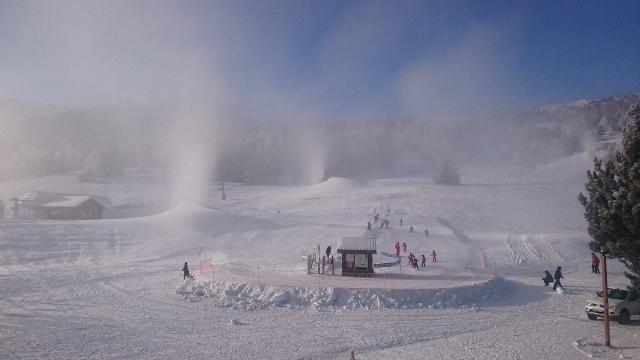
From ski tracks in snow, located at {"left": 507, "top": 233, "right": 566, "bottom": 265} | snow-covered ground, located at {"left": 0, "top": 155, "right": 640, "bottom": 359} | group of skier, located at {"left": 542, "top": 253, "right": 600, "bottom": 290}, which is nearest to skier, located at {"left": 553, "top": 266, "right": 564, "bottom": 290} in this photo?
group of skier, located at {"left": 542, "top": 253, "right": 600, "bottom": 290}

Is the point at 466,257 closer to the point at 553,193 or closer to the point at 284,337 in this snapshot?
the point at 284,337

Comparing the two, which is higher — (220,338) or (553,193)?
(553,193)

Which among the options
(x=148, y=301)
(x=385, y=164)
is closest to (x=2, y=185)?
(x=385, y=164)

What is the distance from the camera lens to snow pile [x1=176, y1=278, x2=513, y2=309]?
828 inches

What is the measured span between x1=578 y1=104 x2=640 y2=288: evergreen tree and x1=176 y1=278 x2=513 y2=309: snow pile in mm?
6897

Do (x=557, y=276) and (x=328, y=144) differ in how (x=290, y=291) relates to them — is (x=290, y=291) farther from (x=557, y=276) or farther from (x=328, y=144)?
(x=328, y=144)

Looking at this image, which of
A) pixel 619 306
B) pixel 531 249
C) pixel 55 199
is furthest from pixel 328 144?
pixel 619 306

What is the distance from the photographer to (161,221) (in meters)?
48.7

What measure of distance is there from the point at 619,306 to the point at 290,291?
13.1 metres

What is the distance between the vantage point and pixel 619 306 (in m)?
18.0

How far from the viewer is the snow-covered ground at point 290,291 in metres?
15.3

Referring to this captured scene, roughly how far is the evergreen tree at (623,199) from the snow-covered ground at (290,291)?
3.02 meters

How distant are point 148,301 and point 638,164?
771 inches

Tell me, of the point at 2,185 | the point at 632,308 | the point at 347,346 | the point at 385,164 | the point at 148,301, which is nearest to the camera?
the point at 347,346
